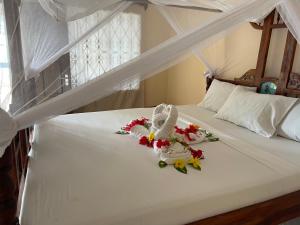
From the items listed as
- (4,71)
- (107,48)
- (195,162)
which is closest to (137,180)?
(195,162)

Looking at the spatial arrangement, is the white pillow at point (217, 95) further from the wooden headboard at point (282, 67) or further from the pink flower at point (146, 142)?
the pink flower at point (146, 142)

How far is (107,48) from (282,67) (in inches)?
87.9

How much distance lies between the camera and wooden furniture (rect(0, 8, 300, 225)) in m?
0.99

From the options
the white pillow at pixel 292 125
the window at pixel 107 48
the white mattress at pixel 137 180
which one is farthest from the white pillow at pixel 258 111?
the window at pixel 107 48

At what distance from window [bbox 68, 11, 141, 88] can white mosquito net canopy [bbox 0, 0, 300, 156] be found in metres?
0.02

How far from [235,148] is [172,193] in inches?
29.7

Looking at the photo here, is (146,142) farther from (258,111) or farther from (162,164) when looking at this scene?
(258,111)

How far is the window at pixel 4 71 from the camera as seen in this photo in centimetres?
123

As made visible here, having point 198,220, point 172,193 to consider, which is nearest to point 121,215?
point 172,193

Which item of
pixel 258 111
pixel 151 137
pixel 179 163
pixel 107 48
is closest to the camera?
pixel 179 163

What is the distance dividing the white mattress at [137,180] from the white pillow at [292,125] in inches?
2.7

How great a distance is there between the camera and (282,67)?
7.25 feet

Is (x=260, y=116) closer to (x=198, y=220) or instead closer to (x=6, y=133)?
(x=198, y=220)

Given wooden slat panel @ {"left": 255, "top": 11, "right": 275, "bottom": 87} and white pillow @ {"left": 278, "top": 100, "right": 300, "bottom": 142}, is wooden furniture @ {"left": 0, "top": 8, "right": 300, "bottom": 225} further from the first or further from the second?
white pillow @ {"left": 278, "top": 100, "right": 300, "bottom": 142}
